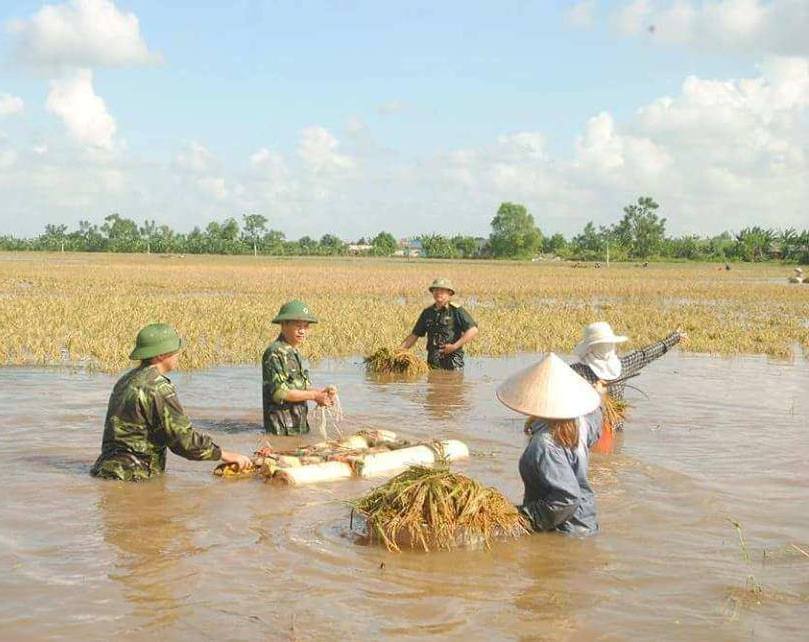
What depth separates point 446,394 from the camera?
34.9 feet

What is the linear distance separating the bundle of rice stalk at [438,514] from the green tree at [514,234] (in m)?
108

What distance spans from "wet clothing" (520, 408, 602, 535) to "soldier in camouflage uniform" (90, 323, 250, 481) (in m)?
2.12

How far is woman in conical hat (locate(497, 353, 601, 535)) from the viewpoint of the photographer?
5.03 meters

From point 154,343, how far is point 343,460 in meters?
1.58

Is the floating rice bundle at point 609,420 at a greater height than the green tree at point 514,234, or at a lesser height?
lesser

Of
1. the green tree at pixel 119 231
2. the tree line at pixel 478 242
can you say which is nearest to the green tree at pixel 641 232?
the tree line at pixel 478 242

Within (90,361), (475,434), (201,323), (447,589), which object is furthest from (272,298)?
(447,589)

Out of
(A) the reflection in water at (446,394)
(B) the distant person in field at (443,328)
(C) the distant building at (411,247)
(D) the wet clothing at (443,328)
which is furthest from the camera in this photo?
(C) the distant building at (411,247)

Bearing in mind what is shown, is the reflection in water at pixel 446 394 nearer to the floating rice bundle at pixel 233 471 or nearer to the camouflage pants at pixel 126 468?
the floating rice bundle at pixel 233 471

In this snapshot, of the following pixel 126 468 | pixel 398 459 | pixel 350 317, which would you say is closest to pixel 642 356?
pixel 398 459

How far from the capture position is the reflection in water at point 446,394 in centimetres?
964

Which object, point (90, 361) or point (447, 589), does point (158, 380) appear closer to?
point (447, 589)

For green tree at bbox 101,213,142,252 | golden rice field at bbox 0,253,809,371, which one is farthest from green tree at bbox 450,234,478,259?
golden rice field at bbox 0,253,809,371

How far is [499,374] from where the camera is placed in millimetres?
12273
